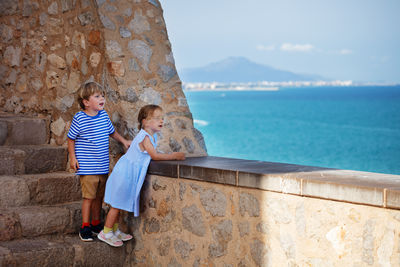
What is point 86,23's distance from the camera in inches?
178

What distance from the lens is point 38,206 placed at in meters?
4.21

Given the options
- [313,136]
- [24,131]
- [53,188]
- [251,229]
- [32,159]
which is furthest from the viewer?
[313,136]

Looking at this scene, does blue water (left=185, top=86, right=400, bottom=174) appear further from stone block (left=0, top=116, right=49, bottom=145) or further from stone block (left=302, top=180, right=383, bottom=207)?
stone block (left=302, top=180, right=383, bottom=207)

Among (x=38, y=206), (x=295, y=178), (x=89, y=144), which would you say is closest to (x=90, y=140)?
(x=89, y=144)

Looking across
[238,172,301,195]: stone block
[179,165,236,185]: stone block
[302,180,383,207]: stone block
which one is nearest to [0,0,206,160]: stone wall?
[179,165,236,185]: stone block

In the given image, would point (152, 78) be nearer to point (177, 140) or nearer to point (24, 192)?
point (177, 140)

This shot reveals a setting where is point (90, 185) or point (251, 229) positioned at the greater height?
point (90, 185)

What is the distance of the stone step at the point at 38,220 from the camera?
12.6 ft

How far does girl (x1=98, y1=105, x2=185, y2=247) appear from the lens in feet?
13.0

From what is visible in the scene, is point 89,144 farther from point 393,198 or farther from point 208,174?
point 393,198

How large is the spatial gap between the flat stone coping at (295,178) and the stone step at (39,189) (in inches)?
31.3

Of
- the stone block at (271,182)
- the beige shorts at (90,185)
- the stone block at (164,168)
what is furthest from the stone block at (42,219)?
the stone block at (271,182)

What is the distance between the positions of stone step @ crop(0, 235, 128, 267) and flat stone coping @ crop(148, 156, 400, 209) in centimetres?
69

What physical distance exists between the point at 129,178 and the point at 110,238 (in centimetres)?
49
